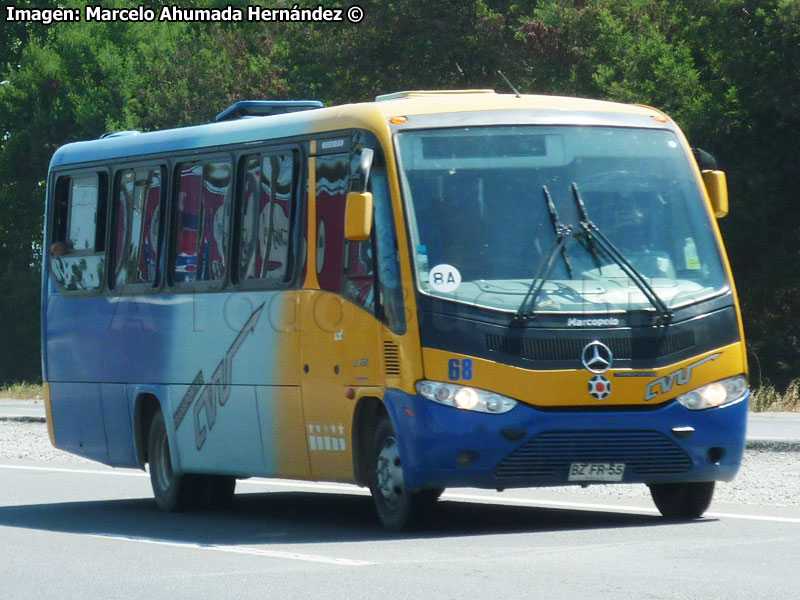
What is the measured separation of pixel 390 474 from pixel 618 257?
6.96ft

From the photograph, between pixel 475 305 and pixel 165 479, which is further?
pixel 165 479

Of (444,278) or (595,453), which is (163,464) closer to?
(444,278)

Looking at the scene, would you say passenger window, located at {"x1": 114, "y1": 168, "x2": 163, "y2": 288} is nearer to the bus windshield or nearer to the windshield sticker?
the bus windshield

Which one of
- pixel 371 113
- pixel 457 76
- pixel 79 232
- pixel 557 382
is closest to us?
pixel 557 382

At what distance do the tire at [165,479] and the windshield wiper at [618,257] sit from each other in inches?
192

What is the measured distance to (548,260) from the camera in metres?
11.4

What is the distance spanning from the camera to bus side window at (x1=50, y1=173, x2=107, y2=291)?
16.1 m

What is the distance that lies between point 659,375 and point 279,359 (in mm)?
3082

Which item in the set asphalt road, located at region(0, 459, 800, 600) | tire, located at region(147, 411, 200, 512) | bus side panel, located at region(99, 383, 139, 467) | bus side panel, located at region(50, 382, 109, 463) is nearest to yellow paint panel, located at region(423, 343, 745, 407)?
asphalt road, located at region(0, 459, 800, 600)

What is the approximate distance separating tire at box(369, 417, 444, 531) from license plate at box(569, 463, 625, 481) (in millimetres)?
945

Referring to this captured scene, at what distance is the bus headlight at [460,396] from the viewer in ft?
36.3

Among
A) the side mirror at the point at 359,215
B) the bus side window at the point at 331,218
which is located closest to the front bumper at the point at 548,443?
the side mirror at the point at 359,215

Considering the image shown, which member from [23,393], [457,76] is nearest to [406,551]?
[457,76]

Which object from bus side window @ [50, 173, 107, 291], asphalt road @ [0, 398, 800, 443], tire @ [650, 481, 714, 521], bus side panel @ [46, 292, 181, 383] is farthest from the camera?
asphalt road @ [0, 398, 800, 443]
